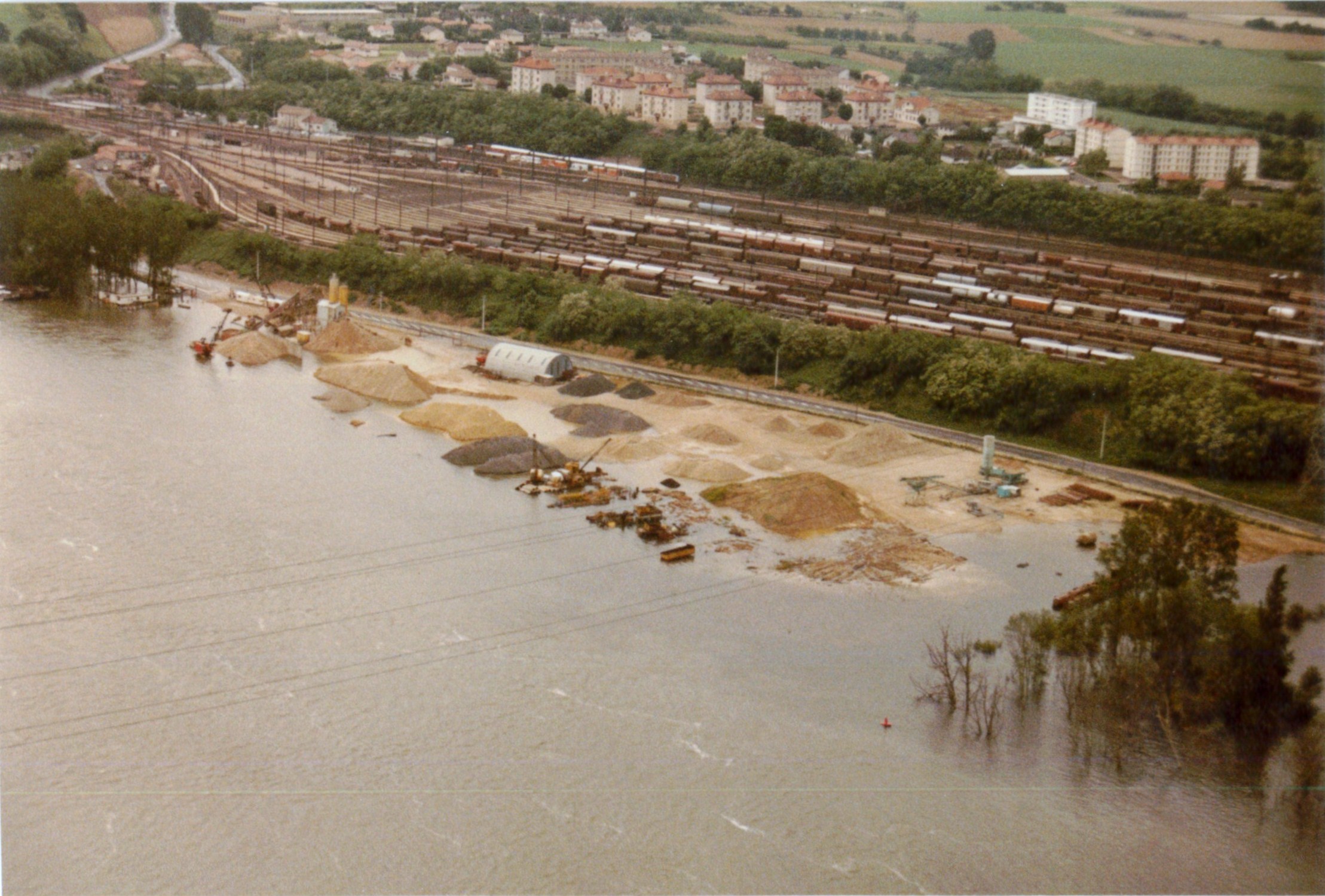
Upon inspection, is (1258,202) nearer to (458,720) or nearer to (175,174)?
(458,720)

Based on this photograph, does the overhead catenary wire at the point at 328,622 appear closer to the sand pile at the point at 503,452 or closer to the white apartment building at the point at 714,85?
the sand pile at the point at 503,452

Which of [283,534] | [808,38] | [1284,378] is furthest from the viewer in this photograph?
[808,38]

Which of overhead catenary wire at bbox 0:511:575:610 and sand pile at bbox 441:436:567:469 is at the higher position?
sand pile at bbox 441:436:567:469

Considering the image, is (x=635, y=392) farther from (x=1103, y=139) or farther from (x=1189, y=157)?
(x=1103, y=139)

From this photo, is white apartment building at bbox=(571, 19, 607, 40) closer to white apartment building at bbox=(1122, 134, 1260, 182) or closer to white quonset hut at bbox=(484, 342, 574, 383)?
white apartment building at bbox=(1122, 134, 1260, 182)

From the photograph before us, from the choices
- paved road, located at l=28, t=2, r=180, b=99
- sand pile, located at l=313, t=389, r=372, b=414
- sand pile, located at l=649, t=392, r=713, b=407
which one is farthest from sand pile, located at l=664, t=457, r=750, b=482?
paved road, located at l=28, t=2, r=180, b=99

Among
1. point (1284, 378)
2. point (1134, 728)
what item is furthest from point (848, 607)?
point (1284, 378)
